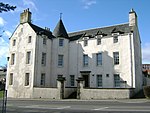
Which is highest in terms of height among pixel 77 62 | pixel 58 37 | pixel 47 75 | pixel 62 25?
pixel 62 25

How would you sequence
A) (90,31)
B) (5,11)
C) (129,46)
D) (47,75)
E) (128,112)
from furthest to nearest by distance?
(90,31) < (47,75) < (129,46) < (128,112) < (5,11)

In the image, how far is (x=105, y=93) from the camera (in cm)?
2620

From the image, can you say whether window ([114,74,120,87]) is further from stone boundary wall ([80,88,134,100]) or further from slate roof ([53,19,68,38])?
slate roof ([53,19,68,38])

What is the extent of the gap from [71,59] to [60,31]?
551 cm

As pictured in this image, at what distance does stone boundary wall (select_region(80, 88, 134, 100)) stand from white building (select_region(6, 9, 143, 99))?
319 cm

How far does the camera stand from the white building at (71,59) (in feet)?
102

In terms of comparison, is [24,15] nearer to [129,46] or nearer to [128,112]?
[129,46]

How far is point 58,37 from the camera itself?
36438mm

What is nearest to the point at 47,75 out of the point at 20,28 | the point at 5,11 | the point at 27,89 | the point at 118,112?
the point at 27,89

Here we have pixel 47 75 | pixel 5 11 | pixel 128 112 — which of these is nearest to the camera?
pixel 5 11

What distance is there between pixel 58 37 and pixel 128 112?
82.6 feet

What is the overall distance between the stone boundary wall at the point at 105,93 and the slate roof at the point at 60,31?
42.2 feet

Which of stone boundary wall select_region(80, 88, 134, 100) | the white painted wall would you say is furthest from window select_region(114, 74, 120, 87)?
the white painted wall

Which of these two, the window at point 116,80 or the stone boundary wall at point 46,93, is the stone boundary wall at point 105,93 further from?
the window at point 116,80
